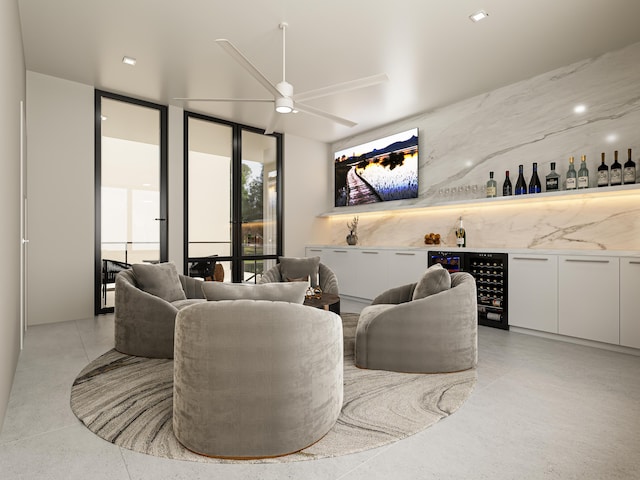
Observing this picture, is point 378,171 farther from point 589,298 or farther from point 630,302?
point 630,302

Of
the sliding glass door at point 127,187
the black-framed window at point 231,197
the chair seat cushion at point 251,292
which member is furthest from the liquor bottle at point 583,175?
the sliding glass door at point 127,187

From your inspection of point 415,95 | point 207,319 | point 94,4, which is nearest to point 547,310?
point 415,95

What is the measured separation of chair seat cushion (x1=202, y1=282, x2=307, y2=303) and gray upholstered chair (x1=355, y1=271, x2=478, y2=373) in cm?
105

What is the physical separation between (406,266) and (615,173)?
7.84 ft

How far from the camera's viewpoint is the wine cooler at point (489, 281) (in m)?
4.00

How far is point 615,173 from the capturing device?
3.48 meters

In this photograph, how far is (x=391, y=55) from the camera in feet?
12.1

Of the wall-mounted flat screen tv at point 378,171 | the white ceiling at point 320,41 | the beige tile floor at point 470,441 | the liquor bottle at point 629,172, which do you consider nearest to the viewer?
the beige tile floor at point 470,441

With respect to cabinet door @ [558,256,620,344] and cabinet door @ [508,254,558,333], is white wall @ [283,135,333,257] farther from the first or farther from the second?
cabinet door @ [558,256,620,344]

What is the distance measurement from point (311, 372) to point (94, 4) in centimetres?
325

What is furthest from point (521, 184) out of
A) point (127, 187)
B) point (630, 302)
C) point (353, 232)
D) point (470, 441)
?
point (127, 187)

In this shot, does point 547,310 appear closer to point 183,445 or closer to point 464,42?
point 464,42

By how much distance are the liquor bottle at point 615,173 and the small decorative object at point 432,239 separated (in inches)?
79.4

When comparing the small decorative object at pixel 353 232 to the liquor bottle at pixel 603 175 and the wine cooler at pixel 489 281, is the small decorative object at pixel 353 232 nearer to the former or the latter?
the wine cooler at pixel 489 281
